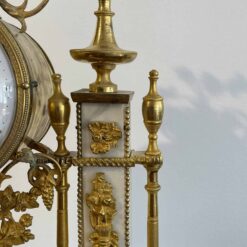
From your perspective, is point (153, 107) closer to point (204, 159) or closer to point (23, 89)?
point (23, 89)

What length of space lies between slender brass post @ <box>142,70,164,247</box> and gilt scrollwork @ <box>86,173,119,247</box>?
0.05 m

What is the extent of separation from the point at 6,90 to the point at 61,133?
10 cm

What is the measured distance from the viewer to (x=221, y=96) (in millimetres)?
973

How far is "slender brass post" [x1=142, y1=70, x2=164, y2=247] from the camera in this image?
72cm

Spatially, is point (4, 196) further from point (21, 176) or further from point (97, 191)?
point (21, 176)

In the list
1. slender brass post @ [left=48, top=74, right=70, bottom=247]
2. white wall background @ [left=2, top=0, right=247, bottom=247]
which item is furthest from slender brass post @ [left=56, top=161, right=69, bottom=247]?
white wall background @ [left=2, top=0, right=247, bottom=247]

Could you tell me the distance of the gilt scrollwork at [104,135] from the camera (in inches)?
28.7

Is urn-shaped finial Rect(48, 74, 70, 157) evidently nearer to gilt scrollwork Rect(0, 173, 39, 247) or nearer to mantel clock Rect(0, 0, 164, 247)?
mantel clock Rect(0, 0, 164, 247)

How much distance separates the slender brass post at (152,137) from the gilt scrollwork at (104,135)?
0.14 ft

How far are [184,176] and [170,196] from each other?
5 centimetres

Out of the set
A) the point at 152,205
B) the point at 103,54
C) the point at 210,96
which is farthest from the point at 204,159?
the point at 103,54

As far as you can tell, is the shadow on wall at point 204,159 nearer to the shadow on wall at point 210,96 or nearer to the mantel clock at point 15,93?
the shadow on wall at point 210,96

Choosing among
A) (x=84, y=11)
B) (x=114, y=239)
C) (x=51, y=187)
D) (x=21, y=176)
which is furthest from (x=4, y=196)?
(x=84, y=11)

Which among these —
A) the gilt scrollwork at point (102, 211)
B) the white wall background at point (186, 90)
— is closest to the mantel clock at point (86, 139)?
the gilt scrollwork at point (102, 211)
